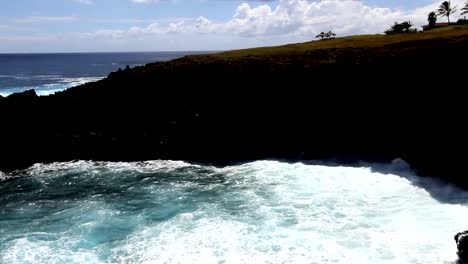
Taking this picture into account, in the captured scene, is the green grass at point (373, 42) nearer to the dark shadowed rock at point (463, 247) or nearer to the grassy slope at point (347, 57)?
the grassy slope at point (347, 57)

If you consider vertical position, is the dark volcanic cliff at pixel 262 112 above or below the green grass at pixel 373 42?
below

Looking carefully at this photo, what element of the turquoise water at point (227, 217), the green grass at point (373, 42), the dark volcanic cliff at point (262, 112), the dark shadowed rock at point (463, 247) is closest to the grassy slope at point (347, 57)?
the dark volcanic cliff at point (262, 112)

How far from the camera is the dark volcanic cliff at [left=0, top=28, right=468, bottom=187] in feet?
98.8

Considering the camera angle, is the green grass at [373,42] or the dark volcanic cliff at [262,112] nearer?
the dark volcanic cliff at [262,112]

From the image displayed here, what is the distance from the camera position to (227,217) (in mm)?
20312

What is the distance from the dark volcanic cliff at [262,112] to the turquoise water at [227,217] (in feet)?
13.6

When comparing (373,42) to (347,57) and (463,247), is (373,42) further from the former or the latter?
(463,247)

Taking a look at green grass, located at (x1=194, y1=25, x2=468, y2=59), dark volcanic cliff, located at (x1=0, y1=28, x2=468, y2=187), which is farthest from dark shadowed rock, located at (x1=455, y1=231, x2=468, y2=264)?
green grass, located at (x1=194, y1=25, x2=468, y2=59)

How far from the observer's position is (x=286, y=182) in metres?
25.3

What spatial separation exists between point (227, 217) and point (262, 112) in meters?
16.6

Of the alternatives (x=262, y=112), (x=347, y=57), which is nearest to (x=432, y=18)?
(x=347, y=57)

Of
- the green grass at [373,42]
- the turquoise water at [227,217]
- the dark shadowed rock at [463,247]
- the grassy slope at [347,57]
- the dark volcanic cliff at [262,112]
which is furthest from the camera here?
the green grass at [373,42]

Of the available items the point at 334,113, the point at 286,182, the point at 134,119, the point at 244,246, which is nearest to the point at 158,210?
the point at 244,246

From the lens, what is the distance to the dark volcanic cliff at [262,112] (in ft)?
98.8
